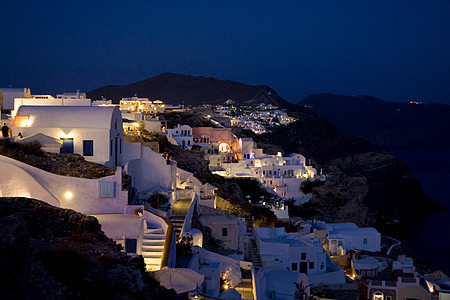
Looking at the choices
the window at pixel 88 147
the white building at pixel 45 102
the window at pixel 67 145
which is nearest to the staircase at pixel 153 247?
the window at pixel 88 147

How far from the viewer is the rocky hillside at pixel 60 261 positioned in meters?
4.30

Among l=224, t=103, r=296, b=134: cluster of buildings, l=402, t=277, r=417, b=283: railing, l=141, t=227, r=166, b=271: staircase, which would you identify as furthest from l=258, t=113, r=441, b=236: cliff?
l=141, t=227, r=166, b=271: staircase

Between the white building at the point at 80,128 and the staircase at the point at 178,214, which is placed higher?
the white building at the point at 80,128

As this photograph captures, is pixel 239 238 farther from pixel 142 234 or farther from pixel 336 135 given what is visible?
pixel 336 135

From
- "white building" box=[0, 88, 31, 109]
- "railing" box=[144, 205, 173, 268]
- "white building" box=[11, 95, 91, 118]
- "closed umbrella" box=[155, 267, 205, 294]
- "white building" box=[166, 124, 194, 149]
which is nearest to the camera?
"closed umbrella" box=[155, 267, 205, 294]

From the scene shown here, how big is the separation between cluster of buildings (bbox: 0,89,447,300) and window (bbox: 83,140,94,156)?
0.03m

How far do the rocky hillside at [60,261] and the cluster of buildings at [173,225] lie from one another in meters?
1.64

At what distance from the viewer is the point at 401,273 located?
17.3m

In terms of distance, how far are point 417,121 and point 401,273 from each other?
455 feet

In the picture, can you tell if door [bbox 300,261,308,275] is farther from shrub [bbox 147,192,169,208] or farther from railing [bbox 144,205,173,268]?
railing [bbox 144,205,173,268]

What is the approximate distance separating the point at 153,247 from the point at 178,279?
6.18 feet

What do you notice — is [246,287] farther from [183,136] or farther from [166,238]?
[183,136]

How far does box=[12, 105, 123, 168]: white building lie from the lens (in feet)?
46.7

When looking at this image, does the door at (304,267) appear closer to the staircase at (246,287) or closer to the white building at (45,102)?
the staircase at (246,287)
